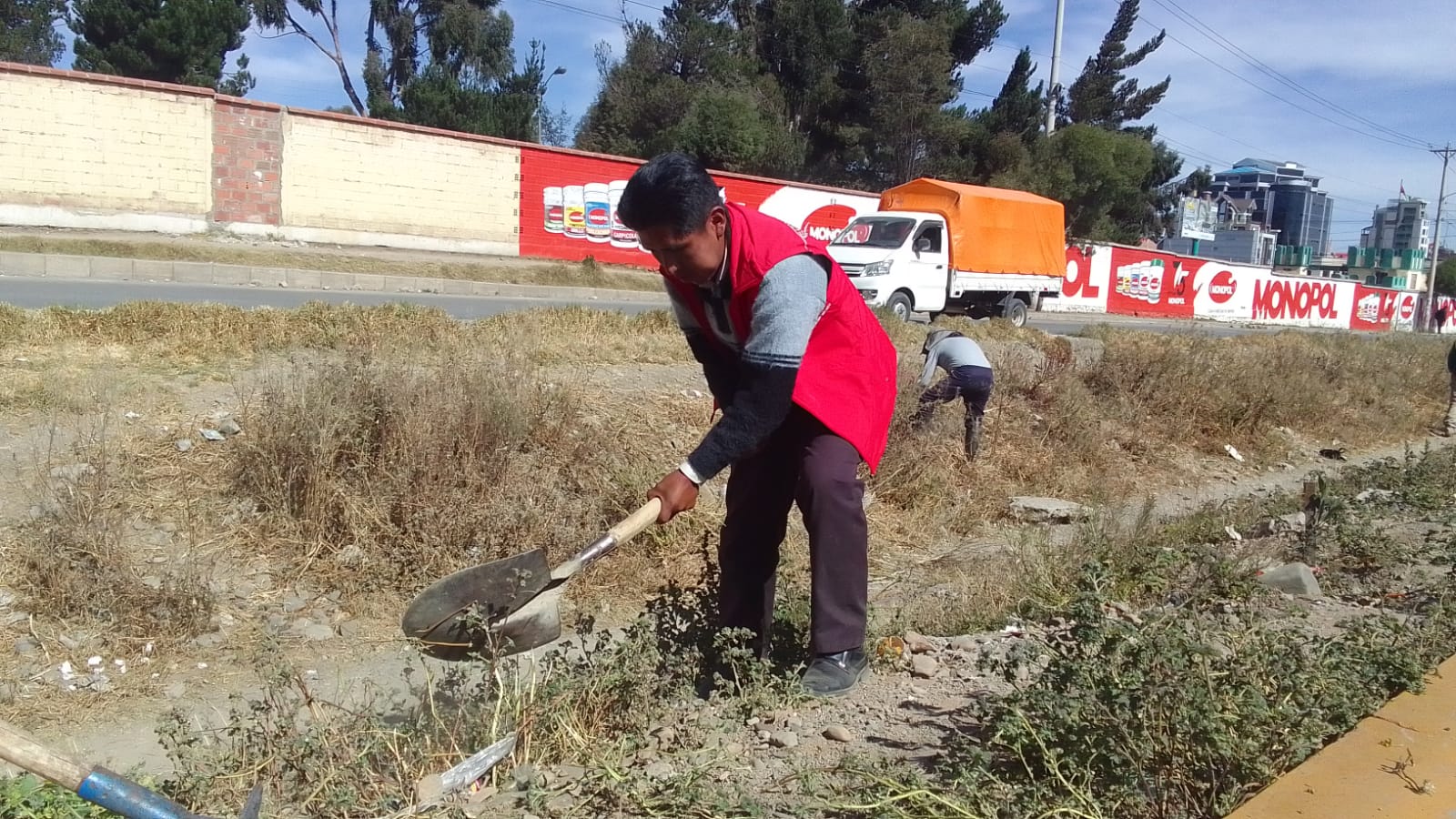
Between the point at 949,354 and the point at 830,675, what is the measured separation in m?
5.10

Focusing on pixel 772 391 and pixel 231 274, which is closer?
pixel 772 391

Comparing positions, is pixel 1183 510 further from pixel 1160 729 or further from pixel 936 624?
pixel 1160 729

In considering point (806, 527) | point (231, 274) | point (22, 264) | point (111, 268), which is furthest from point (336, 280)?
point (806, 527)

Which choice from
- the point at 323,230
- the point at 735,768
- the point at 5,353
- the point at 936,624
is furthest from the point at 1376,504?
the point at 323,230

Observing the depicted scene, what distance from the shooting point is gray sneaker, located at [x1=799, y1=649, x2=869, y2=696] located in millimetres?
3062

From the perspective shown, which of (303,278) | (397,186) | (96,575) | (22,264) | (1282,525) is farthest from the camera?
(397,186)

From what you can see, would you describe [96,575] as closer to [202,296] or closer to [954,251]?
[202,296]

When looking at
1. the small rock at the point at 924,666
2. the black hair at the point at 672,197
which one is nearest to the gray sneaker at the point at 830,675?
the small rock at the point at 924,666

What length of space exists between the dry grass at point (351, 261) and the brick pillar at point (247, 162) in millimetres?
1018

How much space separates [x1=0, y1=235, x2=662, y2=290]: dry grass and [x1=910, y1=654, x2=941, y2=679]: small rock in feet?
45.3

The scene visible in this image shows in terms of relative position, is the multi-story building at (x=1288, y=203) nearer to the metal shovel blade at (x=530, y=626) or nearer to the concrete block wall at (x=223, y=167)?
the concrete block wall at (x=223, y=167)

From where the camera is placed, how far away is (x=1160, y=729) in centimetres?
242

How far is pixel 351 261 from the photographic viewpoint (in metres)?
17.5

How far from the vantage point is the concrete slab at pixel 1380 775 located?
2246mm
